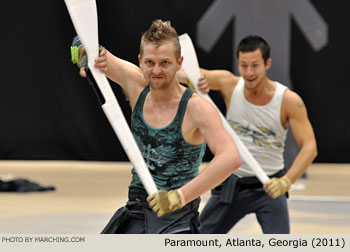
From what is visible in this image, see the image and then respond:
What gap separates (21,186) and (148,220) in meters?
5.61

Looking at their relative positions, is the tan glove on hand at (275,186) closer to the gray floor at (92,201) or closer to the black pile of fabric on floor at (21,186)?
the gray floor at (92,201)

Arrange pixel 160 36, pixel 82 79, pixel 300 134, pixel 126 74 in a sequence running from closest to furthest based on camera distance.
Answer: pixel 160 36 → pixel 126 74 → pixel 300 134 → pixel 82 79

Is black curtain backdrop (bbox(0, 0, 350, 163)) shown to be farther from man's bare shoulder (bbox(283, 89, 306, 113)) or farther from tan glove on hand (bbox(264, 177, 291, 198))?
tan glove on hand (bbox(264, 177, 291, 198))

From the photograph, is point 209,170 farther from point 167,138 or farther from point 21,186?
point 21,186

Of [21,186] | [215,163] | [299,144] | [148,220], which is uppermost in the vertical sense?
[21,186]

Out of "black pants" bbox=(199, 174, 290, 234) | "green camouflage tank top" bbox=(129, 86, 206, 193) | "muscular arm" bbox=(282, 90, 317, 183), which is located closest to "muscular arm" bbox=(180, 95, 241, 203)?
"green camouflage tank top" bbox=(129, 86, 206, 193)

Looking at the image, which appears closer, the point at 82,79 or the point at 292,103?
the point at 292,103

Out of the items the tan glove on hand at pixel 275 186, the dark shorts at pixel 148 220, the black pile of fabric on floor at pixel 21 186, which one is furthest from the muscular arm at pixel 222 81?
the black pile of fabric on floor at pixel 21 186

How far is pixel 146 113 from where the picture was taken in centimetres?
329

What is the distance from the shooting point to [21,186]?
28.6 feet

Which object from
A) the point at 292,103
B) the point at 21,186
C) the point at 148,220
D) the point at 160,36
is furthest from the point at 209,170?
the point at 21,186

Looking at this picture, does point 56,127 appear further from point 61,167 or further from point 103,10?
point 103,10

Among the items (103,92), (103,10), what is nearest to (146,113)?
(103,92)

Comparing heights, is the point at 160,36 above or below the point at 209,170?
above
